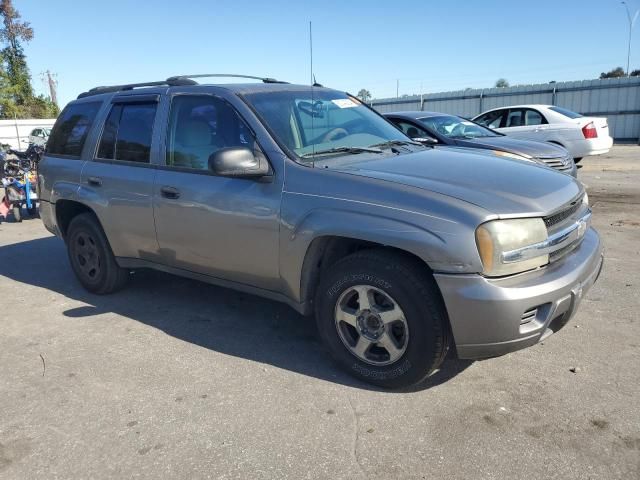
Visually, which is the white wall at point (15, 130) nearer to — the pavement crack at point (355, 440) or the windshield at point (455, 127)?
the windshield at point (455, 127)

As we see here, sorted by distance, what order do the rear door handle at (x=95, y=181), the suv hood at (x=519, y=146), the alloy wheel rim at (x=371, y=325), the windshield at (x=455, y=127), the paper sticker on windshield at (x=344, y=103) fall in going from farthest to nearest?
the windshield at (x=455, y=127), the suv hood at (x=519, y=146), the rear door handle at (x=95, y=181), the paper sticker on windshield at (x=344, y=103), the alloy wheel rim at (x=371, y=325)

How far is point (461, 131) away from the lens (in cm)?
940

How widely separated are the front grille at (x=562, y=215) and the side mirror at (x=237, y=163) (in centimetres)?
172

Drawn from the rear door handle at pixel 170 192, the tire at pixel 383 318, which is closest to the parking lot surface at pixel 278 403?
the tire at pixel 383 318

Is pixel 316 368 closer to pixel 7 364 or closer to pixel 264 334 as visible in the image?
pixel 264 334

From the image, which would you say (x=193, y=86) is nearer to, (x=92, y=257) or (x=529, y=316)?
(x=92, y=257)

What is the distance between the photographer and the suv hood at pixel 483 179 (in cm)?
302

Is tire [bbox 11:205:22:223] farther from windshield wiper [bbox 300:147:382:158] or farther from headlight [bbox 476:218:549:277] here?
headlight [bbox 476:218:549:277]

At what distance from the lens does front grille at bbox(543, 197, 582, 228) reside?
3084mm

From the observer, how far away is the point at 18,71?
47.2 metres

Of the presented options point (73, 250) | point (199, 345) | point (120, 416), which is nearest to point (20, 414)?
point (120, 416)

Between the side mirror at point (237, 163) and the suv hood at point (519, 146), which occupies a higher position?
the side mirror at point (237, 163)

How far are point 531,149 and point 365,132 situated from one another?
15.4 feet

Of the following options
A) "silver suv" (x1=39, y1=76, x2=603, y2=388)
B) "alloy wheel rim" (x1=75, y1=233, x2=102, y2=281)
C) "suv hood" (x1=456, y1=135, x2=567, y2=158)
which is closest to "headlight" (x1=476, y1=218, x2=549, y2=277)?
"silver suv" (x1=39, y1=76, x2=603, y2=388)
